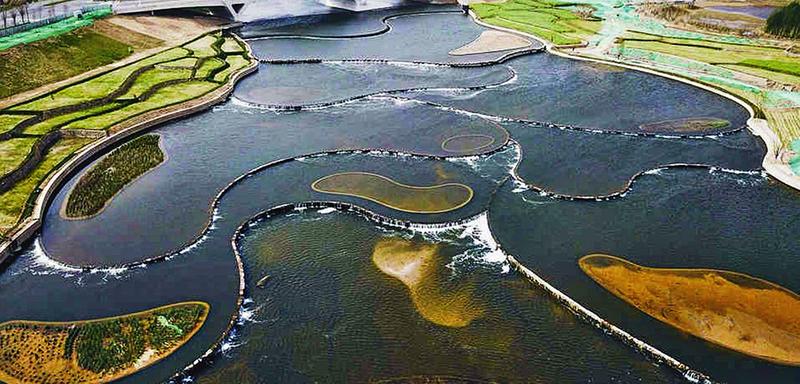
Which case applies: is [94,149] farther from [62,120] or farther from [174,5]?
[174,5]

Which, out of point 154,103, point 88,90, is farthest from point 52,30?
point 154,103

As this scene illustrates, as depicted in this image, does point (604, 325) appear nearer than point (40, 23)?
Yes

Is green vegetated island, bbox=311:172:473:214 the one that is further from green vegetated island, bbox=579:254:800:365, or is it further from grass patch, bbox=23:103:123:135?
grass patch, bbox=23:103:123:135

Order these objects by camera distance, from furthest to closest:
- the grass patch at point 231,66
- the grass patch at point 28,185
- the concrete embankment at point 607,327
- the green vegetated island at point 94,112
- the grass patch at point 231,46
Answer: the grass patch at point 231,46, the grass patch at point 231,66, the green vegetated island at point 94,112, the grass patch at point 28,185, the concrete embankment at point 607,327

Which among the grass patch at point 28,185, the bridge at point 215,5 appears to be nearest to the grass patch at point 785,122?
the grass patch at point 28,185

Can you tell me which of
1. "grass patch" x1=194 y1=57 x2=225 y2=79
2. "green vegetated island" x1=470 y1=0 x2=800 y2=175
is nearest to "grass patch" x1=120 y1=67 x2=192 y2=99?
"grass patch" x1=194 y1=57 x2=225 y2=79

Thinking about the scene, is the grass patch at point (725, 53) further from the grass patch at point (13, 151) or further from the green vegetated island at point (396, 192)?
the grass patch at point (13, 151)

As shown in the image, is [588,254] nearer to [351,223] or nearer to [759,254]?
[759,254]
